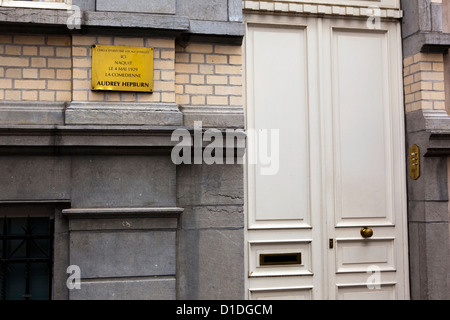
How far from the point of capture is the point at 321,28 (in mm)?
4984

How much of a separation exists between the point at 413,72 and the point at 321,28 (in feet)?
3.12

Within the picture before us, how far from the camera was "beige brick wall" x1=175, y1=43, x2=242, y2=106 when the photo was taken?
15.0ft

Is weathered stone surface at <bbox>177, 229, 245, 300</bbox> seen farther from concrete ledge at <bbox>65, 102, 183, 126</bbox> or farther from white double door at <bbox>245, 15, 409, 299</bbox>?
concrete ledge at <bbox>65, 102, 183, 126</bbox>

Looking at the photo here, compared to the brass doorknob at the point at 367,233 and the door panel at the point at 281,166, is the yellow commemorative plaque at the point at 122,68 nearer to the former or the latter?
the door panel at the point at 281,166

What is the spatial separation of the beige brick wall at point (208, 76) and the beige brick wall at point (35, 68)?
0.92m

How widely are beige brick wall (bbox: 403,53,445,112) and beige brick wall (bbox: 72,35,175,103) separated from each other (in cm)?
225

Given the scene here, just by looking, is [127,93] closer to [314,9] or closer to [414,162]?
[314,9]

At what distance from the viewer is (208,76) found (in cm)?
459

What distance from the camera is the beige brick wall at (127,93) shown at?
429 centimetres

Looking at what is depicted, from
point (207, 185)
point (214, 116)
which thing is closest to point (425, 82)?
point (214, 116)

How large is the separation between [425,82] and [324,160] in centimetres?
118

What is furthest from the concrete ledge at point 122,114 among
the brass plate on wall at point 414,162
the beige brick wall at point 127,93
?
the brass plate on wall at point 414,162
